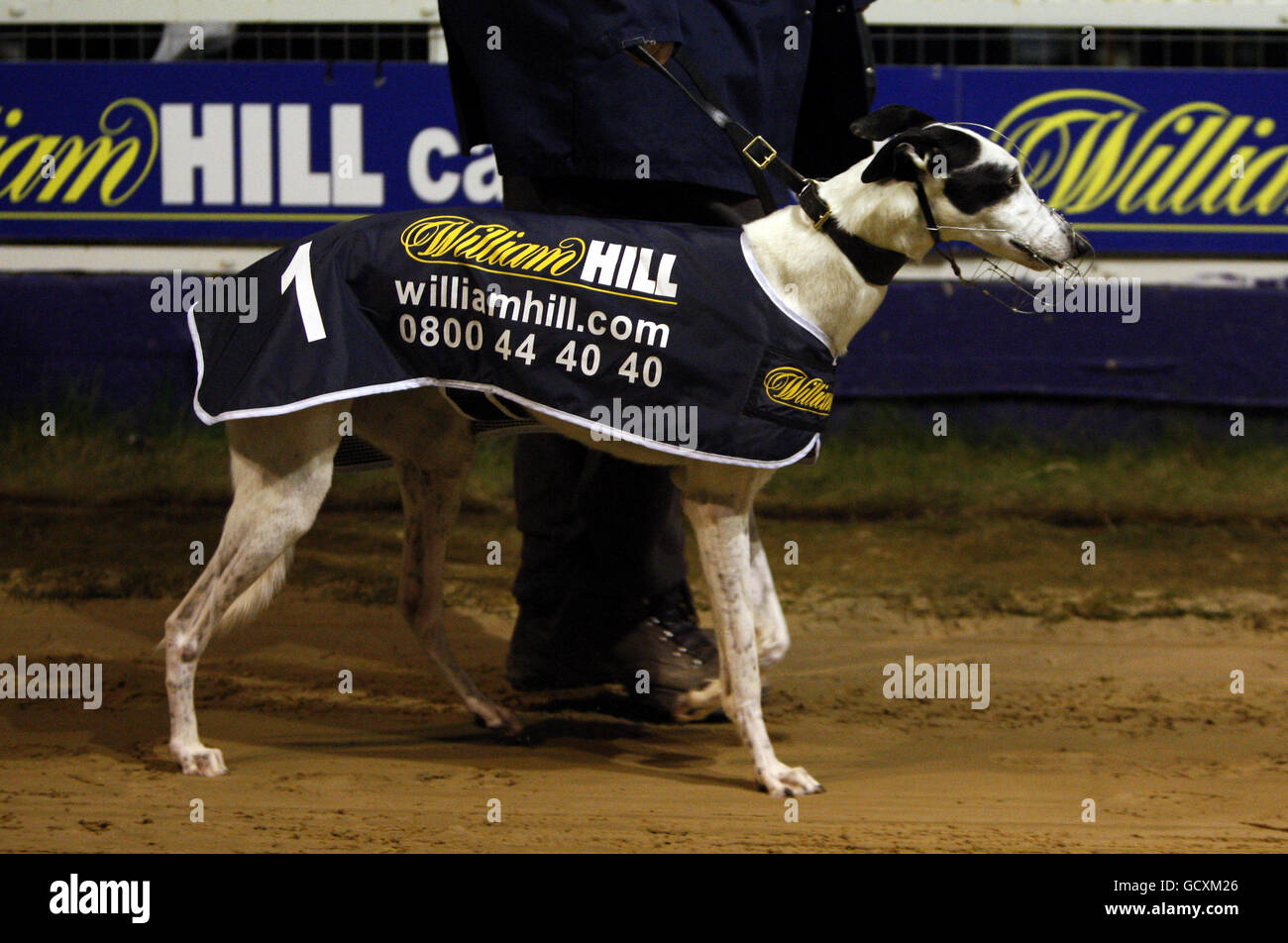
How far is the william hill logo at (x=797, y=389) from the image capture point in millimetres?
3248

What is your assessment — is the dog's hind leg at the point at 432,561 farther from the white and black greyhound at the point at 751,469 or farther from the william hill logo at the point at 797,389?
the william hill logo at the point at 797,389

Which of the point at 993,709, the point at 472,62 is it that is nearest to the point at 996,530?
the point at 993,709

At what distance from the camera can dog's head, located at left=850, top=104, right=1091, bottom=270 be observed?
320 cm

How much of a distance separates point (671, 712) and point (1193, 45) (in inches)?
187

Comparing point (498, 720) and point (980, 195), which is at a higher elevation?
point (980, 195)

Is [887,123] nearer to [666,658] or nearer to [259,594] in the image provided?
[666,658]

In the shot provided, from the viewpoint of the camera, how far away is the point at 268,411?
3.23 meters

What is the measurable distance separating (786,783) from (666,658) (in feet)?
2.33

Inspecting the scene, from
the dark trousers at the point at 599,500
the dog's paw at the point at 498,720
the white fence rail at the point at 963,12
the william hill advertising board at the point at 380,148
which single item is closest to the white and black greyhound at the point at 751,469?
the dark trousers at the point at 599,500

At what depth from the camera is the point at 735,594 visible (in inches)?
132

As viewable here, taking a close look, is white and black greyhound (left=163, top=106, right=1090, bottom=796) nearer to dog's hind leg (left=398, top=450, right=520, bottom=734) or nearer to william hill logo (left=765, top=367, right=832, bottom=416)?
william hill logo (left=765, top=367, right=832, bottom=416)

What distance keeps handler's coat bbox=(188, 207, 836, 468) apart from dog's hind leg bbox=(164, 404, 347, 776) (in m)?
0.14

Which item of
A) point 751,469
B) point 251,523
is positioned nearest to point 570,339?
point 751,469

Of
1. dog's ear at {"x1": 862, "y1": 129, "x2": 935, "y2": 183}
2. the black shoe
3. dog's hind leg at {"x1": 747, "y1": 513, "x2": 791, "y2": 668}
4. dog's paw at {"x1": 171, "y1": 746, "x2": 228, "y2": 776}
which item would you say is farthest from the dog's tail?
dog's ear at {"x1": 862, "y1": 129, "x2": 935, "y2": 183}
